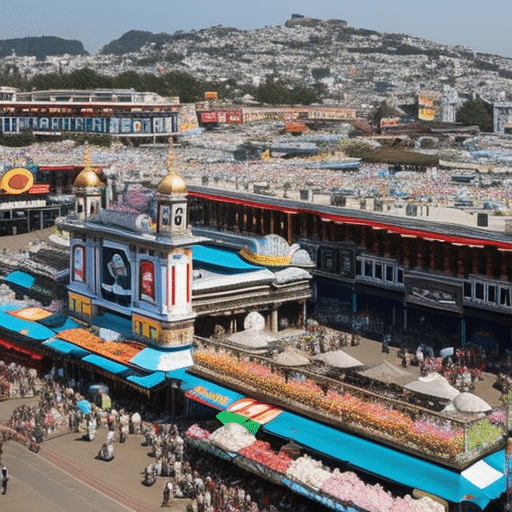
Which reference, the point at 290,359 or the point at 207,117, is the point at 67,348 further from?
the point at 207,117

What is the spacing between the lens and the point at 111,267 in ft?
144

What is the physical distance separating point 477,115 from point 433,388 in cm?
13473

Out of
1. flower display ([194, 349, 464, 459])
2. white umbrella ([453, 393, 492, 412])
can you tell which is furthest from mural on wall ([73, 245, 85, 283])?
white umbrella ([453, 393, 492, 412])

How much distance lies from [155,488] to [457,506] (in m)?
9.46

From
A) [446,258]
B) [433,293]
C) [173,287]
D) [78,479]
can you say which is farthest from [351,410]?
[433,293]

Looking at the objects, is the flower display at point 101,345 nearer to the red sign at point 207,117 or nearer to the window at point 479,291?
the window at point 479,291

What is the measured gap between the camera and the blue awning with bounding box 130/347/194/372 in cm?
3897

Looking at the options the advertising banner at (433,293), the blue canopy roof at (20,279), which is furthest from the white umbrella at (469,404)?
the blue canopy roof at (20,279)

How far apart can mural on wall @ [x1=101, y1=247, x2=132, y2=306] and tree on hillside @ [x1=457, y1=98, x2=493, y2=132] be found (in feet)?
384

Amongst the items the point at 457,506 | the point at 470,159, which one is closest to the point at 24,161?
the point at 470,159

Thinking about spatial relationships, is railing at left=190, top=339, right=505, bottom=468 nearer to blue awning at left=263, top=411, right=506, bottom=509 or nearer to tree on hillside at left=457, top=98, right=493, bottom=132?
blue awning at left=263, top=411, right=506, bottom=509

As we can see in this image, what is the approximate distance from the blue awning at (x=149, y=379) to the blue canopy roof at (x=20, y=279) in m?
18.3

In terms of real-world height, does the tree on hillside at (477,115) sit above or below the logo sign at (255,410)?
above

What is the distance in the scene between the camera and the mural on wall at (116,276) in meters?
42.7
